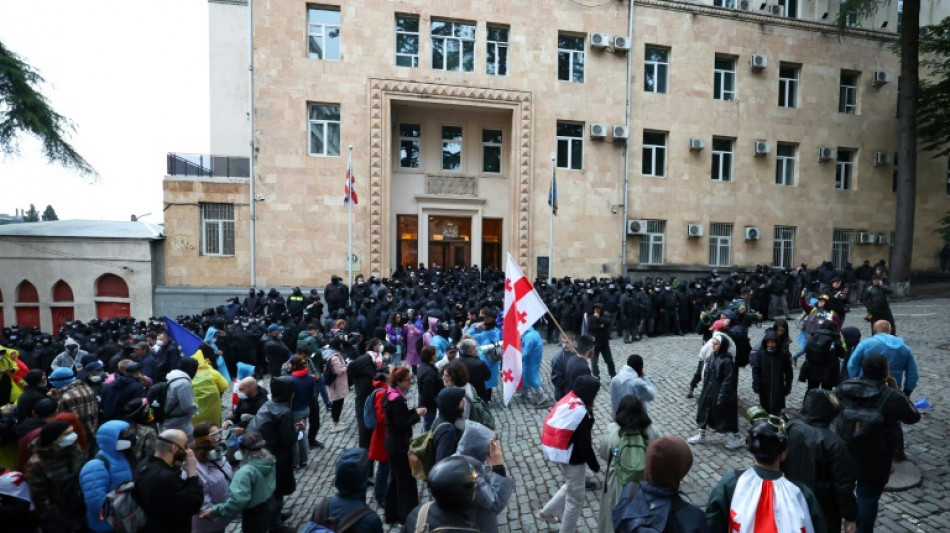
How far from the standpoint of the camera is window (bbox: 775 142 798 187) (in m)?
24.8

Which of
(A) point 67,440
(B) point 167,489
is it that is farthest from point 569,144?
(B) point 167,489

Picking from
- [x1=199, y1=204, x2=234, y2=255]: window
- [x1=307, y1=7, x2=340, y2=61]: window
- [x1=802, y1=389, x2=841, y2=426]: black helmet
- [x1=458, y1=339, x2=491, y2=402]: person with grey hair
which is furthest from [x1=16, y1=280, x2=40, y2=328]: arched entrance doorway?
[x1=802, y1=389, x2=841, y2=426]: black helmet

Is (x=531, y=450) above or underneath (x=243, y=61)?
underneath

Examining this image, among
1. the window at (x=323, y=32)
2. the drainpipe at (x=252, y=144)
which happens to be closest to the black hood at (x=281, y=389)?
the drainpipe at (x=252, y=144)

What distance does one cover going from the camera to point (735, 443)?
271 inches

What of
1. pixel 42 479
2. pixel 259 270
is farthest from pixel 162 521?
pixel 259 270

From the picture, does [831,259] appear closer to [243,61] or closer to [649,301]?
[649,301]

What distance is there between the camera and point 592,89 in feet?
73.9

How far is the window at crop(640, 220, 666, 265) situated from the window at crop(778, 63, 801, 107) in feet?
29.2

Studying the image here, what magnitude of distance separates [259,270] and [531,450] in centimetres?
1613

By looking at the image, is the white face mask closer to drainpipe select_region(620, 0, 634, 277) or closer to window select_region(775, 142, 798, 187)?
drainpipe select_region(620, 0, 634, 277)

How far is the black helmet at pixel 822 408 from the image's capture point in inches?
146

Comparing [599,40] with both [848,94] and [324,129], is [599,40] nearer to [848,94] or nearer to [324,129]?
[324,129]

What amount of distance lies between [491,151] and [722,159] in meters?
11.1
